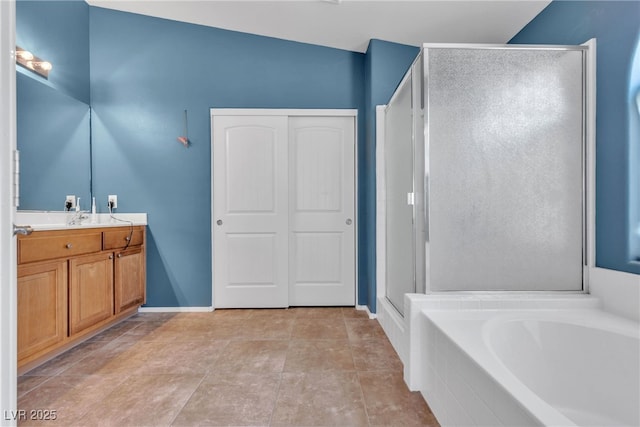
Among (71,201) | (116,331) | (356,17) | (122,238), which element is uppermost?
(356,17)

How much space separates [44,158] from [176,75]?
1266mm

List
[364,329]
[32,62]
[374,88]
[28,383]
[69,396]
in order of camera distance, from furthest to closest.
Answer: [374,88], [364,329], [32,62], [28,383], [69,396]

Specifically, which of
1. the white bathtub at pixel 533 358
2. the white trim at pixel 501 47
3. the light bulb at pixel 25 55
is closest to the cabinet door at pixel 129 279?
the light bulb at pixel 25 55

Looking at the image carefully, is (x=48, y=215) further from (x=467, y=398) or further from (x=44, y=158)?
(x=467, y=398)

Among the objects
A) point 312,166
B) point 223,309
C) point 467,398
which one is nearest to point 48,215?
point 223,309

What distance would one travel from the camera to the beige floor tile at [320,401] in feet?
4.77

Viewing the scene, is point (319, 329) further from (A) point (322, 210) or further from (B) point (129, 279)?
(B) point (129, 279)

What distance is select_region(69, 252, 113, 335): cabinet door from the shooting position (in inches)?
84.0

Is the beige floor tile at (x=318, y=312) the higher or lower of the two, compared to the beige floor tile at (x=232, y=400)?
higher

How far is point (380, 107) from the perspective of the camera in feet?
9.24

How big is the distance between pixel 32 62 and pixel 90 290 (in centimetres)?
170

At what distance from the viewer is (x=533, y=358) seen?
1.41 m

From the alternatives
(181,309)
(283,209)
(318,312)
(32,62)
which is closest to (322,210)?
(283,209)

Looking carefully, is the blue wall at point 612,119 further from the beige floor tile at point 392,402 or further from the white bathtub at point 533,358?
the beige floor tile at point 392,402
